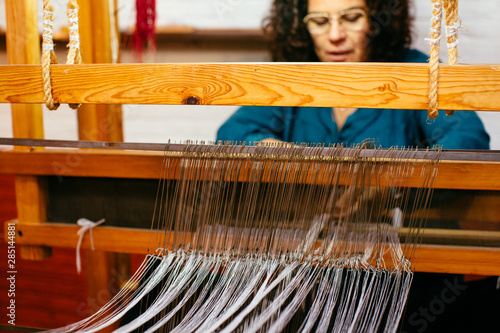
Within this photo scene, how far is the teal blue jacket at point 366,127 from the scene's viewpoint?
1.55 metres

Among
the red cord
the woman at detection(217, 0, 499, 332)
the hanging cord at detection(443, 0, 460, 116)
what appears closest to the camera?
the hanging cord at detection(443, 0, 460, 116)

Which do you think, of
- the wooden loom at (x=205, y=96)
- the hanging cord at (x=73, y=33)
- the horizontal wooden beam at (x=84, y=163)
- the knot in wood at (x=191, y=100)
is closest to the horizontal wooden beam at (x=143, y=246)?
the wooden loom at (x=205, y=96)

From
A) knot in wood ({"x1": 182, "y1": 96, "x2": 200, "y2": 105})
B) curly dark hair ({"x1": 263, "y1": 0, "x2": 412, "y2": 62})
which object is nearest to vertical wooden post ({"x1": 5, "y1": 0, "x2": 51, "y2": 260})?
knot in wood ({"x1": 182, "y1": 96, "x2": 200, "y2": 105})

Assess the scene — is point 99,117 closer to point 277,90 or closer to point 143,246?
point 143,246

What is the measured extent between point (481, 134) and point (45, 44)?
145 cm

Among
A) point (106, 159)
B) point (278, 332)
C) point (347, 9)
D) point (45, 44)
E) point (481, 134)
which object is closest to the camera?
point (278, 332)

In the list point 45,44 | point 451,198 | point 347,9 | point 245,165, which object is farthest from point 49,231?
point 347,9

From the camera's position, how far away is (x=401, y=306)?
0.88 m

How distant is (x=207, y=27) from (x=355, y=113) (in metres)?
0.84

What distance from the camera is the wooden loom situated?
0.86 meters

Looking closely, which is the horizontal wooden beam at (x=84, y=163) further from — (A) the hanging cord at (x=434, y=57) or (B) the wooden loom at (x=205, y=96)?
(A) the hanging cord at (x=434, y=57)

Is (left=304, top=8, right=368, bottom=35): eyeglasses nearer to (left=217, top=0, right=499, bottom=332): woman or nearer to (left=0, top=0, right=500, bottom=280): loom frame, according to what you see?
(left=217, top=0, right=499, bottom=332): woman

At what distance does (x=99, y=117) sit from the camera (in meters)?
1.67

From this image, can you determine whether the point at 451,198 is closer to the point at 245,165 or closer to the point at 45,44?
the point at 245,165
